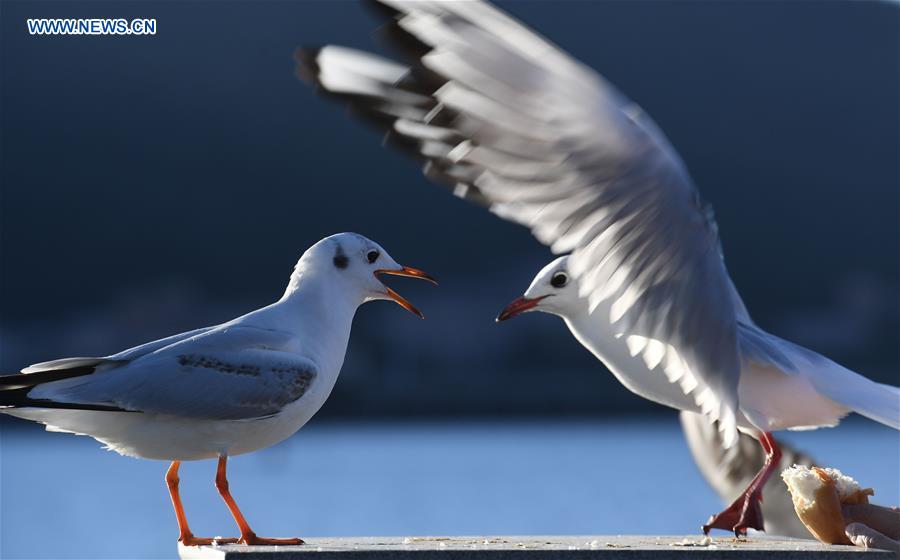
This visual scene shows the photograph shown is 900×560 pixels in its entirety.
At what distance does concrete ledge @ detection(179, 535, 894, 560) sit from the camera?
297 centimetres

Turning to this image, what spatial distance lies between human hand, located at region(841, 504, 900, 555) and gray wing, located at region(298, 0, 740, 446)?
1.30 ft

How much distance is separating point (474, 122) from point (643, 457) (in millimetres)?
29648

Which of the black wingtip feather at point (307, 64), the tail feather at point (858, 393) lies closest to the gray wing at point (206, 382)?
the black wingtip feather at point (307, 64)

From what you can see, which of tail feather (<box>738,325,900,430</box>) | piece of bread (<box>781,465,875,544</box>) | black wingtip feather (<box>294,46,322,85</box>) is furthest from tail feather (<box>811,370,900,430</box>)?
black wingtip feather (<box>294,46,322,85</box>)

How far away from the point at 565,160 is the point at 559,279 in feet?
3.33

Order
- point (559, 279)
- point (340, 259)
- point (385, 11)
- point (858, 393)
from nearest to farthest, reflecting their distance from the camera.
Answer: point (385, 11) → point (340, 259) → point (858, 393) → point (559, 279)

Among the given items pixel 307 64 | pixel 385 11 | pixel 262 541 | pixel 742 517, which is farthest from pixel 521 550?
pixel 307 64

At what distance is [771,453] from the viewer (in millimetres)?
4184

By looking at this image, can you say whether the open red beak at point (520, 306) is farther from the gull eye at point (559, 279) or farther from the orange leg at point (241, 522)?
the orange leg at point (241, 522)

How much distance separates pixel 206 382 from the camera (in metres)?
3.48

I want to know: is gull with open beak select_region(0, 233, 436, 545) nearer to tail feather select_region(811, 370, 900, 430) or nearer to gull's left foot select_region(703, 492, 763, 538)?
gull's left foot select_region(703, 492, 763, 538)

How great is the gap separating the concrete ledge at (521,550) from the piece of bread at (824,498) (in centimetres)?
8

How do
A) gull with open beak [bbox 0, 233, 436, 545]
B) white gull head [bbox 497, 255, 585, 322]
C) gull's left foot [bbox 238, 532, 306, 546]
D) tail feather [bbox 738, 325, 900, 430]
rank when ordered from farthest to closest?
white gull head [bbox 497, 255, 585, 322], tail feather [bbox 738, 325, 900, 430], gull with open beak [bbox 0, 233, 436, 545], gull's left foot [bbox 238, 532, 306, 546]

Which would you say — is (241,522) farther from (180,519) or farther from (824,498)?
(824,498)
